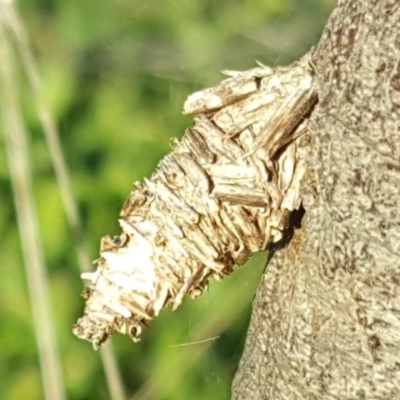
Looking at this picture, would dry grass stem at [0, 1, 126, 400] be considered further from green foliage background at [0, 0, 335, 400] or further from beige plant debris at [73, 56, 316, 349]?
beige plant debris at [73, 56, 316, 349]

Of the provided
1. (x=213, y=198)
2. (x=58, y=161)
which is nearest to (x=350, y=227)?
(x=213, y=198)

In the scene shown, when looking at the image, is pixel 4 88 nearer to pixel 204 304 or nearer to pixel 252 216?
pixel 204 304


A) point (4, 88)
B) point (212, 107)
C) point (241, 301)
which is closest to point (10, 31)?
point (4, 88)

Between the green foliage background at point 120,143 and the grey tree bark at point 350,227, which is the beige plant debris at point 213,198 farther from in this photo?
the green foliage background at point 120,143

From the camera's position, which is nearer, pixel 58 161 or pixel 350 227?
pixel 350 227

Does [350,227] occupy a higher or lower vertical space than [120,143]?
lower

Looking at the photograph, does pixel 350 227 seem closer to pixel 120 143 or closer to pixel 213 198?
pixel 213 198
